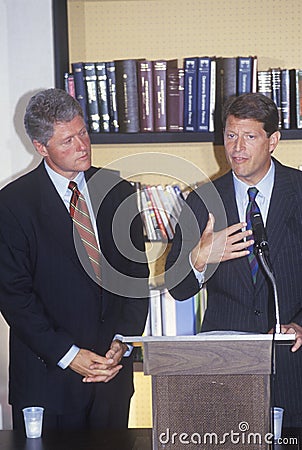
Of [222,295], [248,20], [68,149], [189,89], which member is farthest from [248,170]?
[248,20]

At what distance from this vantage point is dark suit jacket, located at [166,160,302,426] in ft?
8.61

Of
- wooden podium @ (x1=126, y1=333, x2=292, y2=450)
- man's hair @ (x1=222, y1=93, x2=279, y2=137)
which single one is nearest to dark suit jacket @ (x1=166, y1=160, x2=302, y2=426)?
man's hair @ (x1=222, y1=93, x2=279, y2=137)

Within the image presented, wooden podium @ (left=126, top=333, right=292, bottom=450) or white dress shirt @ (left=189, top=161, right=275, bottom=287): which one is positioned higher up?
white dress shirt @ (left=189, top=161, right=275, bottom=287)

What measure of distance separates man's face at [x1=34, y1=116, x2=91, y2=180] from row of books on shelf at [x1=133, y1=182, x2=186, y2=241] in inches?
33.6

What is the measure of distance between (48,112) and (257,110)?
2.28ft

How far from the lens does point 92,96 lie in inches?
135

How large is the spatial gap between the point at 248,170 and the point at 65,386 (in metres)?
0.94

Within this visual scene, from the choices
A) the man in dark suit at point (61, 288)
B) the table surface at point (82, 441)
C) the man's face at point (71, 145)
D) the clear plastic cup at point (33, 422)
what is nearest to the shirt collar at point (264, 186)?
the man in dark suit at point (61, 288)

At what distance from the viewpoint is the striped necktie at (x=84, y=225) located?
2.69 metres

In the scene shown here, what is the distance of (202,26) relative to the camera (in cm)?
375

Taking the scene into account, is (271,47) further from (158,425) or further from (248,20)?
(158,425)

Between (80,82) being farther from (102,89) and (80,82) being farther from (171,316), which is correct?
(171,316)

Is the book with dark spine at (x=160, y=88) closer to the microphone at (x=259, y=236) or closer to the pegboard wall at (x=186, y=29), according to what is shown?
the pegboard wall at (x=186, y=29)

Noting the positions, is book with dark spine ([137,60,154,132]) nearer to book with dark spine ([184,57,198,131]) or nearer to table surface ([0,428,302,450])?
book with dark spine ([184,57,198,131])
